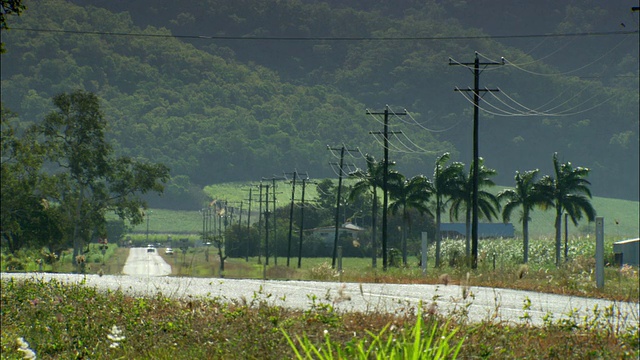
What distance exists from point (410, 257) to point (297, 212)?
18.5m

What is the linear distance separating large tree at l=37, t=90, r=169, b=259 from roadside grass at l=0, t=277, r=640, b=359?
59219mm

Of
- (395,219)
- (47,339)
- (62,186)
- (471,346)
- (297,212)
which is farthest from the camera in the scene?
(297,212)

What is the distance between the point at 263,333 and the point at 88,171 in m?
66.9

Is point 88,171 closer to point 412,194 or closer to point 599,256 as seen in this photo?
point 412,194

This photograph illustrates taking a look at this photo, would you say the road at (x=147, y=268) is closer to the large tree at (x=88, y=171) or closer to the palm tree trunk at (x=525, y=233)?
the large tree at (x=88, y=171)

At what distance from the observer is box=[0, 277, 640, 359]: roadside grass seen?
969 centimetres

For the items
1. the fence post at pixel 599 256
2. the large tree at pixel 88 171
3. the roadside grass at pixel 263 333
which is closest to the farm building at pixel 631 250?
the large tree at pixel 88 171

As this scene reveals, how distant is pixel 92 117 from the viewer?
244ft

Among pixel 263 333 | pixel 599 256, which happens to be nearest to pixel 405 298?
pixel 599 256

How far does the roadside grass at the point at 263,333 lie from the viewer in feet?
31.8

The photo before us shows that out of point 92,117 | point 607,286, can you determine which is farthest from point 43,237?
point 607,286

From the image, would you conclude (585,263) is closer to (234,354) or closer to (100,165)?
(234,354)

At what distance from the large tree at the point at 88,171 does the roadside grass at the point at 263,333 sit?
5922 centimetres

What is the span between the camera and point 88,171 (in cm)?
7531
